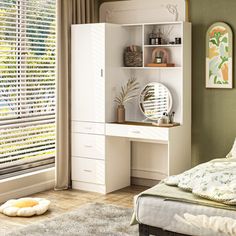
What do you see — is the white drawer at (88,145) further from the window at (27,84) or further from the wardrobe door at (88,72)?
the window at (27,84)

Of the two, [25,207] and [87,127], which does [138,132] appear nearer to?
[87,127]

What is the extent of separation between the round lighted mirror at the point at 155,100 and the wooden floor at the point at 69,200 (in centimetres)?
87

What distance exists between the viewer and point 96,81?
17.6ft

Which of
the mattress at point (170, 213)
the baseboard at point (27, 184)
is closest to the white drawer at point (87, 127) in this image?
the baseboard at point (27, 184)

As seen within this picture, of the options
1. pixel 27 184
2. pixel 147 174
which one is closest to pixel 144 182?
pixel 147 174

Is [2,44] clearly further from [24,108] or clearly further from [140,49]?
[140,49]

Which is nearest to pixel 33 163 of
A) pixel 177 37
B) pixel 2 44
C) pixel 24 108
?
pixel 24 108

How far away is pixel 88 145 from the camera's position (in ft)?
18.0

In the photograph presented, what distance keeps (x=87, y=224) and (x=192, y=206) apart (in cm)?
124

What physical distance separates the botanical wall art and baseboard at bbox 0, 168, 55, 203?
2.02 meters

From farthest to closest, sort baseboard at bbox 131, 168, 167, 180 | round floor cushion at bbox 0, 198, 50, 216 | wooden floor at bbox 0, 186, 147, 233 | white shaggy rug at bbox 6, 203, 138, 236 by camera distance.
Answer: baseboard at bbox 131, 168, 167, 180 → round floor cushion at bbox 0, 198, 50, 216 → wooden floor at bbox 0, 186, 147, 233 → white shaggy rug at bbox 6, 203, 138, 236

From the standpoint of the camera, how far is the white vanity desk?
5.25 meters

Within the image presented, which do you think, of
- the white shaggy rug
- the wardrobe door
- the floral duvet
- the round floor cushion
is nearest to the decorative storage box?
the wardrobe door

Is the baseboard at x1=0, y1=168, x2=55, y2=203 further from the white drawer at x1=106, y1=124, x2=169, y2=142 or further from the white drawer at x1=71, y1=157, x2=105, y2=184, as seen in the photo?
the white drawer at x1=106, y1=124, x2=169, y2=142
